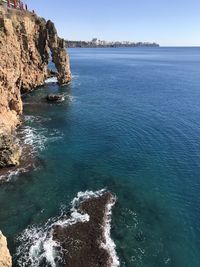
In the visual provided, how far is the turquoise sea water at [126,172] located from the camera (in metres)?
34.7

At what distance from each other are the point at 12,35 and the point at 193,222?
202ft

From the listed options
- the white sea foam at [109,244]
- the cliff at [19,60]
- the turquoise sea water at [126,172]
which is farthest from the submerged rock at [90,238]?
the cliff at [19,60]

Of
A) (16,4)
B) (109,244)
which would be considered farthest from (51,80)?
(109,244)

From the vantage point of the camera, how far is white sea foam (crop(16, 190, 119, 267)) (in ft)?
102

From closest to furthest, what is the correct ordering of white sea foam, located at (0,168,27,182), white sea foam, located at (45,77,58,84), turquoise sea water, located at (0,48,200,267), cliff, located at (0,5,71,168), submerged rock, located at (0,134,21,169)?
turquoise sea water, located at (0,48,200,267) < white sea foam, located at (0,168,27,182) < submerged rock, located at (0,134,21,169) < cliff, located at (0,5,71,168) < white sea foam, located at (45,77,58,84)

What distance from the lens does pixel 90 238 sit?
3409 centimetres

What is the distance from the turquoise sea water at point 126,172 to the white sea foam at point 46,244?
36.3 inches

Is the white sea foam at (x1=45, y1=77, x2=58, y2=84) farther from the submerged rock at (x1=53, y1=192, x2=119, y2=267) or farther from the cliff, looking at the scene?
the submerged rock at (x1=53, y1=192, x2=119, y2=267)

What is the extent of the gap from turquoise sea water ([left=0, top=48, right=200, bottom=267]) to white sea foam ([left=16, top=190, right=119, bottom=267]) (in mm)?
921

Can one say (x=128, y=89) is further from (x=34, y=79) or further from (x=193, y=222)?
(x=193, y=222)

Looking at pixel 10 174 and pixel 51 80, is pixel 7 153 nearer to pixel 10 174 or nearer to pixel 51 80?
pixel 10 174

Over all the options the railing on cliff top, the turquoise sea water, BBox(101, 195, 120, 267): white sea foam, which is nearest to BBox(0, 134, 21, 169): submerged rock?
the turquoise sea water

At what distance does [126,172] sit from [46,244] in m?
20.0

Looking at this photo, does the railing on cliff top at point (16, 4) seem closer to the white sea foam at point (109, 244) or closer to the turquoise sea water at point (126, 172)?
the turquoise sea water at point (126, 172)
